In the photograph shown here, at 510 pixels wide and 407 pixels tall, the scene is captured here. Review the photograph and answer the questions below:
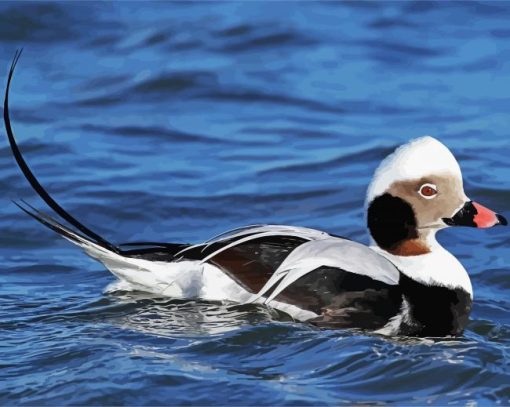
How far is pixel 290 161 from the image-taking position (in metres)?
8.34

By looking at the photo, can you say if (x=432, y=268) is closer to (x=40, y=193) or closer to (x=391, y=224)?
(x=391, y=224)

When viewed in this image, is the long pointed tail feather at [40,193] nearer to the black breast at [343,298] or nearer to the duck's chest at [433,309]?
the black breast at [343,298]

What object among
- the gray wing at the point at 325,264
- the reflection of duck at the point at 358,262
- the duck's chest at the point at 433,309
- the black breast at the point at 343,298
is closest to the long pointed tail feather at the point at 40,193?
the reflection of duck at the point at 358,262

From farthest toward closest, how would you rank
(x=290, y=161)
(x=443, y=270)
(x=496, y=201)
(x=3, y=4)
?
(x=3, y=4) → (x=290, y=161) → (x=496, y=201) → (x=443, y=270)

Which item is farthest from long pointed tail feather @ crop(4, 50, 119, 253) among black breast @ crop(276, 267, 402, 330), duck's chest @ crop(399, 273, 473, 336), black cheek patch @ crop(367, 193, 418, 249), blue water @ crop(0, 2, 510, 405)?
duck's chest @ crop(399, 273, 473, 336)

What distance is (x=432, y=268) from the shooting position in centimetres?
573

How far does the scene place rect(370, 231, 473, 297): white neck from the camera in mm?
5699

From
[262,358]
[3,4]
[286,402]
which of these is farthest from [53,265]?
[3,4]

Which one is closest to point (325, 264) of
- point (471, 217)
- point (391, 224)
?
point (391, 224)

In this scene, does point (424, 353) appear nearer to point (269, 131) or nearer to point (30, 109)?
point (269, 131)

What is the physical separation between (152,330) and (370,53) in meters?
5.09

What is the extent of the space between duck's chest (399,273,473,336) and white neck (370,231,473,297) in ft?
0.09

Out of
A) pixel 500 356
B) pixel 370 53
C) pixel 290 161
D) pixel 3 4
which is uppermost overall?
pixel 3 4

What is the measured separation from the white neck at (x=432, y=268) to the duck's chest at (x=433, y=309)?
0.09 ft
